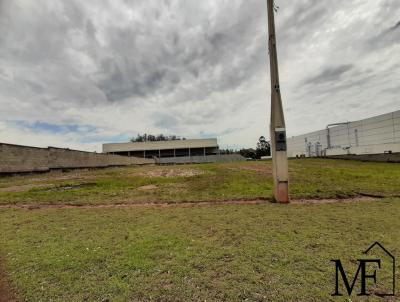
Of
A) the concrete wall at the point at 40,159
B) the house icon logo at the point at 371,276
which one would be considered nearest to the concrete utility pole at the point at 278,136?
the house icon logo at the point at 371,276

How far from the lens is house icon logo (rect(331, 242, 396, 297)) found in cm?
237

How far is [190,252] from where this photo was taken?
11.0 feet

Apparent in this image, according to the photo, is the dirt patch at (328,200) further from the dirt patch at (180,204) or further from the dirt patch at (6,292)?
the dirt patch at (6,292)

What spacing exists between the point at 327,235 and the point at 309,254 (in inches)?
36.7

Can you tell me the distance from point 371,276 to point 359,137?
138 feet

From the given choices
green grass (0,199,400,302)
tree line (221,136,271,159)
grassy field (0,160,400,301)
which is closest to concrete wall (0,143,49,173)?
grassy field (0,160,400,301)

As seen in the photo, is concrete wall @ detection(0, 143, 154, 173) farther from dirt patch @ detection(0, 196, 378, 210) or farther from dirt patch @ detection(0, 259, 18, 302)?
dirt patch @ detection(0, 259, 18, 302)

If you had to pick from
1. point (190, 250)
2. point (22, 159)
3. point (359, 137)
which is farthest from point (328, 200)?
point (359, 137)

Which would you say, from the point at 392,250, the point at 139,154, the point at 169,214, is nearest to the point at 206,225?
the point at 169,214

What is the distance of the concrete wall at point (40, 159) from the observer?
48.6ft

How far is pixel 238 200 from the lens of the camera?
7.43 metres

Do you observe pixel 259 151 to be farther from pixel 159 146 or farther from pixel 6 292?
pixel 6 292

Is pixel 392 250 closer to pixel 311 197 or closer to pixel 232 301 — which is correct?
pixel 232 301

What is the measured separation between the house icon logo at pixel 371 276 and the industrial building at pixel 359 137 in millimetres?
33441
